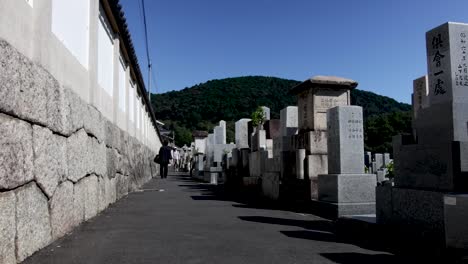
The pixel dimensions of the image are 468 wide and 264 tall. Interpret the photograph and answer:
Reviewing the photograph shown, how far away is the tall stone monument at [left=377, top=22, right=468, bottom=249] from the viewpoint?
418 cm

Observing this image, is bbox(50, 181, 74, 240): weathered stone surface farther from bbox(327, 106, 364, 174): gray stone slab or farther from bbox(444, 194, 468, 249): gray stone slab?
bbox(327, 106, 364, 174): gray stone slab

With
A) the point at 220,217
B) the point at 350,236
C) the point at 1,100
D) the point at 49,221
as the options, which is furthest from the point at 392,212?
the point at 1,100

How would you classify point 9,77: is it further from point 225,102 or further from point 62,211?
point 225,102

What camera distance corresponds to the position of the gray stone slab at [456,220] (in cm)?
375

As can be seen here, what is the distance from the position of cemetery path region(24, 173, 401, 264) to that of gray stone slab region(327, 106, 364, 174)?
3.49 feet

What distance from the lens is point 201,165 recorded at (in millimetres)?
22312

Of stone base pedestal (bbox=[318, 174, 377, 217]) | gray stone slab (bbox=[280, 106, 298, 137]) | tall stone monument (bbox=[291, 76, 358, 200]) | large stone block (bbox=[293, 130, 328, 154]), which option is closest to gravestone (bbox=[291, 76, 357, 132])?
tall stone monument (bbox=[291, 76, 358, 200])

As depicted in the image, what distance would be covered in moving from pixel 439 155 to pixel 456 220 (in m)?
0.81

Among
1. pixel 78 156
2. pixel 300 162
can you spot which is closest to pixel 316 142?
pixel 300 162

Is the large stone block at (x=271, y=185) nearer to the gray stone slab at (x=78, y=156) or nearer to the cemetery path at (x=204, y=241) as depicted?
the cemetery path at (x=204, y=241)


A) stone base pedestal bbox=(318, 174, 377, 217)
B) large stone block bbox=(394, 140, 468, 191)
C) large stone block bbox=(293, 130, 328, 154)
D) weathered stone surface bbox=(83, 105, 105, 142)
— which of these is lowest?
stone base pedestal bbox=(318, 174, 377, 217)

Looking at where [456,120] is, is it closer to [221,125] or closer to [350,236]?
[350,236]

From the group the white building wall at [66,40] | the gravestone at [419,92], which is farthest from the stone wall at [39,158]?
the gravestone at [419,92]

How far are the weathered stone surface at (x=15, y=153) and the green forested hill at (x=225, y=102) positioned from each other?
69206 mm
